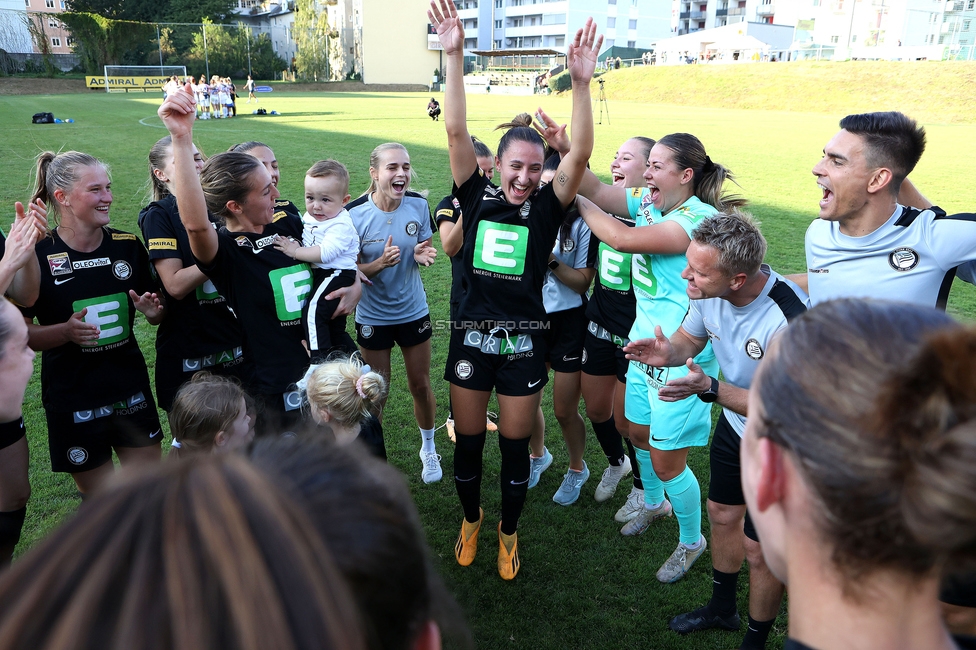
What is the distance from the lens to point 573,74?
350 centimetres

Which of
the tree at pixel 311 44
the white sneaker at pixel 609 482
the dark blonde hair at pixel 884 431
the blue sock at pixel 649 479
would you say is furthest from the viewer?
the tree at pixel 311 44

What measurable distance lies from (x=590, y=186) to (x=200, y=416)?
9.15 ft

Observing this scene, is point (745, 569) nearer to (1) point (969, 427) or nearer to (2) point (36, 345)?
(1) point (969, 427)

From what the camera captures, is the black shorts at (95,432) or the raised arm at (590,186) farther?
the raised arm at (590,186)

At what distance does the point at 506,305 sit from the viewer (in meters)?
3.88

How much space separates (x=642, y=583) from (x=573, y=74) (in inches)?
118

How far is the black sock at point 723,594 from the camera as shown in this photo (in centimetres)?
341

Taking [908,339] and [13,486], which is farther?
[13,486]

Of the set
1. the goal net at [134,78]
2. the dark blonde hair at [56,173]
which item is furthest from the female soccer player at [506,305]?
the goal net at [134,78]

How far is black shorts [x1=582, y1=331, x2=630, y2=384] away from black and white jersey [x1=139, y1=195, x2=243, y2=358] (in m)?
2.32

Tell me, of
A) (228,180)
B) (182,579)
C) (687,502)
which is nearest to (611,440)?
(687,502)

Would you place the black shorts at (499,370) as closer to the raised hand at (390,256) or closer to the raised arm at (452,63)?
the raised hand at (390,256)

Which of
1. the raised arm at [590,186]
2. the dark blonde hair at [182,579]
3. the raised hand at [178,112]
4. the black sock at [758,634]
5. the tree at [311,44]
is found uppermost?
the tree at [311,44]

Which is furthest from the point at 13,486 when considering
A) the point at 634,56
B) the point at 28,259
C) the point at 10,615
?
the point at 634,56
